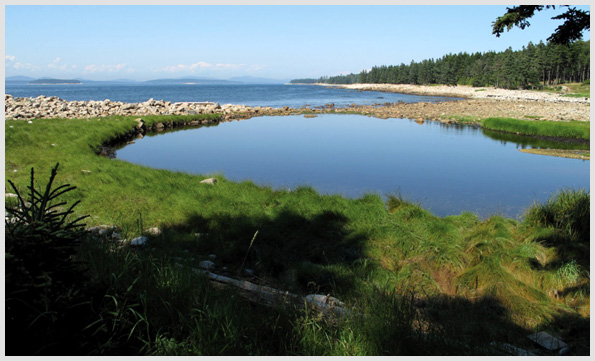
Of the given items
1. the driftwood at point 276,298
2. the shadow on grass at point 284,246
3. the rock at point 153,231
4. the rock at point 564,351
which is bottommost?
the rock at point 564,351

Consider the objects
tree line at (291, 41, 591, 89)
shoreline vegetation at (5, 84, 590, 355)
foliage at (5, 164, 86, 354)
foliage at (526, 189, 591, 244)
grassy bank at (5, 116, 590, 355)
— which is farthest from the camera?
tree line at (291, 41, 591, 89)

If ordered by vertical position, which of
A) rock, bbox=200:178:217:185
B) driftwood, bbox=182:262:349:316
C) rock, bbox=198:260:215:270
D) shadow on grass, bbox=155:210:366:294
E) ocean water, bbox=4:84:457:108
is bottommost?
shadow on grass, bbox=155:210:366:294

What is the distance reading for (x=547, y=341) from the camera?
13.7 feet

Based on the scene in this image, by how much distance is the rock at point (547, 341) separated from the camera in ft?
13.5

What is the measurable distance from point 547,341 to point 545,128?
935 inches

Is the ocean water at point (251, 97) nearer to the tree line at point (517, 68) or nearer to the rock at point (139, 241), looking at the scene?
the tree line at point (517, 68)

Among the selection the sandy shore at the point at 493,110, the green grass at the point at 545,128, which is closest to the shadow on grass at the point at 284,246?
the green grass at the point at 545,128

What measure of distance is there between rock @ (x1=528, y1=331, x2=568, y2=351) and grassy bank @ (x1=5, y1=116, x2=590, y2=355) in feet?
0.32

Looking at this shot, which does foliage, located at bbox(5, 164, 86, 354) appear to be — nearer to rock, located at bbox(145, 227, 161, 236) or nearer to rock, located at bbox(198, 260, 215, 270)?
rock, located at bbox(198, 260, 215, 270)

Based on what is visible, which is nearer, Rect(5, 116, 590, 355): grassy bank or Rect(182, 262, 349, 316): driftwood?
Rect(5, 116, 590, 355): grassy bank

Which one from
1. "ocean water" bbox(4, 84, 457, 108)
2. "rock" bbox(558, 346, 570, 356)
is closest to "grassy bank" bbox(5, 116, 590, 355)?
"rock" bbox(558, 346, 570, 356)

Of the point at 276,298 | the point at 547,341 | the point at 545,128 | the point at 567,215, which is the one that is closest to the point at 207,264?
the point at 276,298

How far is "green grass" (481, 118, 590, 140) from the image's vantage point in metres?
22.8

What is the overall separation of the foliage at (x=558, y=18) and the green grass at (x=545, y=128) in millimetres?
19335
